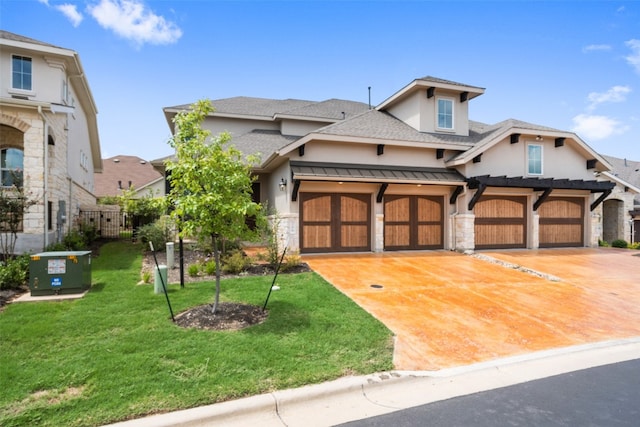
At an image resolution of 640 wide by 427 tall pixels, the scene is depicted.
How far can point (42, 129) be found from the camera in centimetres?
1066

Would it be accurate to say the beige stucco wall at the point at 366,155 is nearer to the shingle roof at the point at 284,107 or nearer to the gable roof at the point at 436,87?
the gable roof at the point at 436,87

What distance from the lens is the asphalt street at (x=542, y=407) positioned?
3.27 metres

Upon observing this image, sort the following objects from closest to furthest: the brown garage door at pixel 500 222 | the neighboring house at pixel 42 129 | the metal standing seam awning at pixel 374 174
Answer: the neighboring house at pixel 42 129 < the metal standing seam awning at pixel 374 174 < the brown garage door at pixel 500 222

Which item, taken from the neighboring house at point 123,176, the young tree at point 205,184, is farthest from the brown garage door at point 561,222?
the neighboring house at point 123,176

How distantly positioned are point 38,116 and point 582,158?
2273 cm

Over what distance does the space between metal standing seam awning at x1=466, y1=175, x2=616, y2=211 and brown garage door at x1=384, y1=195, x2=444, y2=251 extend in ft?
5.24

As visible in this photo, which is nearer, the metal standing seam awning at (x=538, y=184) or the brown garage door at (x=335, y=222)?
the brown garage door at (x=335, y=222)

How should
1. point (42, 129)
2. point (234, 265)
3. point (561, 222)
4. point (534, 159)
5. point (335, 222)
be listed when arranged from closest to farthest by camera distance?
point (234, 265), point (42, 129), point (335, 222), point (534, 159), point (561, 222)

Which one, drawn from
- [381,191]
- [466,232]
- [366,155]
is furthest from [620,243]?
[366,155]

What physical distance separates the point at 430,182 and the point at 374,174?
2.37 m

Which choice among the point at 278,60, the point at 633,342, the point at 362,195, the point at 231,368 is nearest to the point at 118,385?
the point at 231,368

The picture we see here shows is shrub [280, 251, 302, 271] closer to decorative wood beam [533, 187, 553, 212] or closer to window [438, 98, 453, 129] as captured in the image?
window [438, 98, 453, 129]

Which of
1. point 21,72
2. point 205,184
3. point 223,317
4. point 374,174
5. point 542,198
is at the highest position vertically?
point 21,72

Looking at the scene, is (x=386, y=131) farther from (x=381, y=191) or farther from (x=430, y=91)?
(x=430, y=91)
